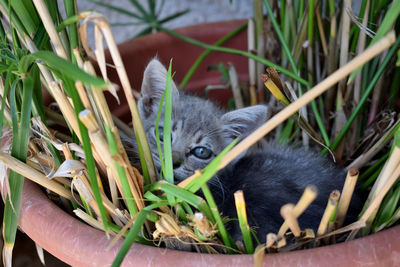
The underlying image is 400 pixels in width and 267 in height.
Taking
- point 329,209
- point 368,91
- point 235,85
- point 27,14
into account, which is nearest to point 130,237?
point 329,209

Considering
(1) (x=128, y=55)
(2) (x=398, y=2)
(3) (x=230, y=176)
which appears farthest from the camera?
(1) (x=128, y=55)

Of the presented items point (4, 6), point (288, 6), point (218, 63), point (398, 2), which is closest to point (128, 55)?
point (218, 63)

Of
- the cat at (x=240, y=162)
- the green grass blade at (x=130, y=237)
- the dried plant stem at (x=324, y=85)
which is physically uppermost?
the dried plant stem at (x=324, y=85)

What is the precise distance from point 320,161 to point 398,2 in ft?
1.49

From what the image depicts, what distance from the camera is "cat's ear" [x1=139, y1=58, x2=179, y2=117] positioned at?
85 centimetres

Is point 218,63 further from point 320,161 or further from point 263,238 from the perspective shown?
point 263,238

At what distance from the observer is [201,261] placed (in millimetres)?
558

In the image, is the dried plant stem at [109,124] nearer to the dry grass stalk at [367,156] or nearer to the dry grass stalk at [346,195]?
the dry grass stalk at [346,195]

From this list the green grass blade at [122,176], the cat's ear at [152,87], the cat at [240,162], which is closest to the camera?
the green grass blade at [122,176]

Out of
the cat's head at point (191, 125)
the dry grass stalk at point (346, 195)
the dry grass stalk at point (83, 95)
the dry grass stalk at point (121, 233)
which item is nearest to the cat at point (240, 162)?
the cat's head at point (191, 125)

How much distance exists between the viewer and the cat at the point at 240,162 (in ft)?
2.44

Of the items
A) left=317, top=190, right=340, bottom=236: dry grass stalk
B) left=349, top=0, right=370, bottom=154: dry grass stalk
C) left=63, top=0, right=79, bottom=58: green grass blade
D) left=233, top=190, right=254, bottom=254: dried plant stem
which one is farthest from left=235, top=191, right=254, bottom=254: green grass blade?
left=349, top=0, right=370, bottom=154: dry grass stalk

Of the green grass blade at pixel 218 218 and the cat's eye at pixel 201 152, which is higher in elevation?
the green grass blade at pixel 218 218

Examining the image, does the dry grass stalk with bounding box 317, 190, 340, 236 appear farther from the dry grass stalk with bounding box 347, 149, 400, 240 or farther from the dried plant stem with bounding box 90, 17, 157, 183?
the dried plant stem with bounding box 90, 17, 157, 183
